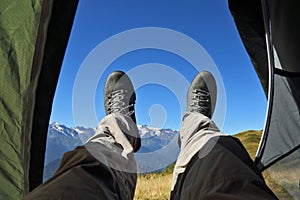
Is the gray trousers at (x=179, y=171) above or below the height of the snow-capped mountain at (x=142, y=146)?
above

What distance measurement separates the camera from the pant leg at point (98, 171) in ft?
1.56

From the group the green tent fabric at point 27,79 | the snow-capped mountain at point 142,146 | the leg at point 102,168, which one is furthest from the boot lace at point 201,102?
the green tent fabric at point 27,79

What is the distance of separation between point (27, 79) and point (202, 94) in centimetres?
60

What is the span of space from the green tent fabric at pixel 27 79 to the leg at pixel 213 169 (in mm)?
349

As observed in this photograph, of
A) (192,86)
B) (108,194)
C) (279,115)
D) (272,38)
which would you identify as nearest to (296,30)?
(272,38)

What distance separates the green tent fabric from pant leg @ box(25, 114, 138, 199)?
0.15 m

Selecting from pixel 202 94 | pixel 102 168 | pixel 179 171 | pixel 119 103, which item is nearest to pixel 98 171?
pixel 102 168

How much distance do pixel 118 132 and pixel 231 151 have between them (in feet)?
1.04

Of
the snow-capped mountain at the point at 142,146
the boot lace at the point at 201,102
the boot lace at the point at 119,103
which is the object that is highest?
the boot lace at the point at 119,103

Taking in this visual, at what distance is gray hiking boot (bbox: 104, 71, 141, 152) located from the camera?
1.01 meters

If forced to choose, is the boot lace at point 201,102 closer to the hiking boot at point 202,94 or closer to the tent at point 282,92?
the hiking boot at point 202,94

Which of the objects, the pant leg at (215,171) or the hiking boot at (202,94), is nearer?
the pant leg at (215,171)

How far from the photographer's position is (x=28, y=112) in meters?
0.73

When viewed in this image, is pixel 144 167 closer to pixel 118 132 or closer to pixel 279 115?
pixel 118 132
